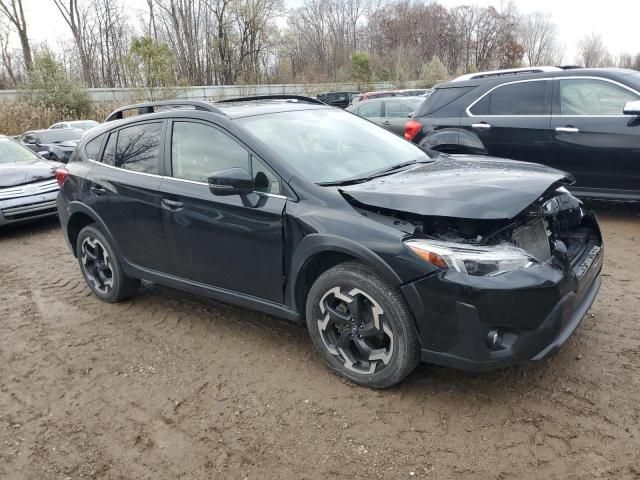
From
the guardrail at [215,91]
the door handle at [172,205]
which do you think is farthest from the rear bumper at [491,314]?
the guardrail at [215,91]

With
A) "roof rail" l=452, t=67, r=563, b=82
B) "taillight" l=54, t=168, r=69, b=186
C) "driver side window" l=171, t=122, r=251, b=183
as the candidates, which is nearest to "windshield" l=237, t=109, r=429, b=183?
"driver side window" l=171, t=122, r=251, b=183

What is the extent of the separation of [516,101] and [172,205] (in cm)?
464

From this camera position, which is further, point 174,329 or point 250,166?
point 174,329

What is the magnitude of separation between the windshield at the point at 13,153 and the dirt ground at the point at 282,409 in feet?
18.1

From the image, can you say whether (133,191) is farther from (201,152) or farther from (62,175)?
(62,175)

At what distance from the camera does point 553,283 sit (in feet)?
8.77

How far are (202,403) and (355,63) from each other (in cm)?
3916

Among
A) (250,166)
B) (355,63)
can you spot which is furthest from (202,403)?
(355,63)

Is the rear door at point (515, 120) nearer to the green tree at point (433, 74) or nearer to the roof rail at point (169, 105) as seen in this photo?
the roof rail at point (169, 105)

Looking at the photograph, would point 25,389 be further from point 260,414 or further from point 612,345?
point 612,345

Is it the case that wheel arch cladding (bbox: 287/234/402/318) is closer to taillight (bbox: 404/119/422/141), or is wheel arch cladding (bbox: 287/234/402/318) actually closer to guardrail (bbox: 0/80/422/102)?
taillight (bbox: 404/119/422/141)

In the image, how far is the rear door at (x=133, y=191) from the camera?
13.4 ft

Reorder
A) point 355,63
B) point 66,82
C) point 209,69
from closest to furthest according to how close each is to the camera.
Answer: point 66,82 < point 355,63 < point 209,69

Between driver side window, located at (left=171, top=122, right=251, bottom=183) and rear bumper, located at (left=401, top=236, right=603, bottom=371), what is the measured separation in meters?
1.52
